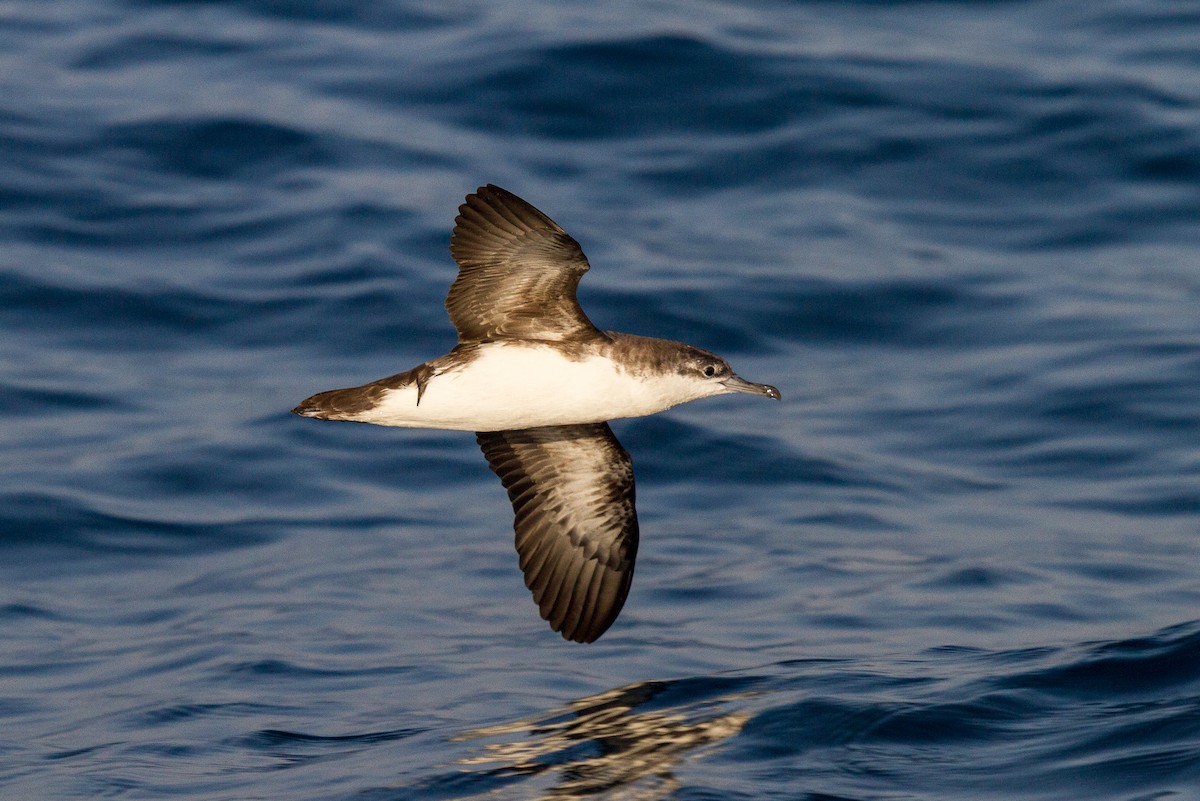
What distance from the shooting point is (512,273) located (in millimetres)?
7477

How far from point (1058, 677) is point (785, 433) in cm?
443

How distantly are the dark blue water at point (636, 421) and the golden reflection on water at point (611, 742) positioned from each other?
0.03 m

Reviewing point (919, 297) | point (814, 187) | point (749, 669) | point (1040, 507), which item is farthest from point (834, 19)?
point (749, 669)

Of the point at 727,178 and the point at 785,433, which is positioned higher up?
the point at 727,178

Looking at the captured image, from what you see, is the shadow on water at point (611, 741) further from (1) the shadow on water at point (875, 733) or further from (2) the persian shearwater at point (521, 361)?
(2) the persian shearwater at point (521, 361)

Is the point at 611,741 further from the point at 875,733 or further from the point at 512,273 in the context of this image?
the point at 512,273

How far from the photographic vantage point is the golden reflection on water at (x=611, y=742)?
8219 millimetres

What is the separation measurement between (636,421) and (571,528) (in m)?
4.91

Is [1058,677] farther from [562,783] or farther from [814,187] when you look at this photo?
[814,187]

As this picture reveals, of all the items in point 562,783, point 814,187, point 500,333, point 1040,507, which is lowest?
point 562,783

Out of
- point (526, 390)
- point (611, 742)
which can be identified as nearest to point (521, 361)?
point (526, 390)

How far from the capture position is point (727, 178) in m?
16.5

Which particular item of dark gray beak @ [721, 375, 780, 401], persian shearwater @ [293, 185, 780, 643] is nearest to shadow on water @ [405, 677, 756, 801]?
persian shearwater @ [293, 185, 780, 643]

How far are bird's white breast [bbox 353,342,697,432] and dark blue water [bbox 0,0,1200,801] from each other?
190cm
